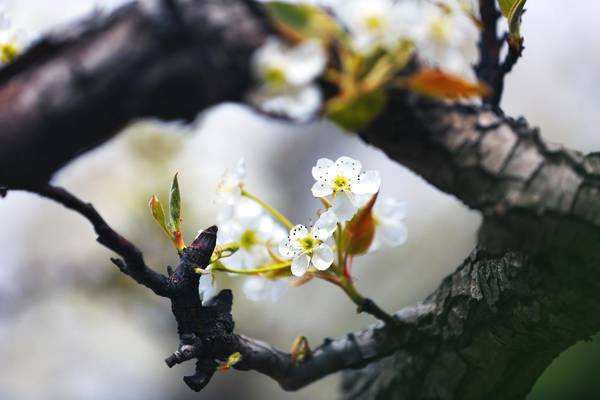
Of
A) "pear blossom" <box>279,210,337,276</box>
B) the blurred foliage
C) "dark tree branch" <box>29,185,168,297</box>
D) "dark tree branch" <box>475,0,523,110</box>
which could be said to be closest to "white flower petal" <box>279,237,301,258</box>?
"pear blossom" <box>279,210,337,276</box>

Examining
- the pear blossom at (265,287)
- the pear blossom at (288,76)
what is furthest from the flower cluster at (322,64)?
the pear blossom at (265,287)

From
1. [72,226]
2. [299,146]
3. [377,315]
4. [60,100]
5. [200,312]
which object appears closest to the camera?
[60,100]

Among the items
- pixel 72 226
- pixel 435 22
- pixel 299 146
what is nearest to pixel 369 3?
pixel 435 22

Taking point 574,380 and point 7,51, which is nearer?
point 7,51

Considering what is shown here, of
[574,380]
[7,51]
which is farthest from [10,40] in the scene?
[574,380]

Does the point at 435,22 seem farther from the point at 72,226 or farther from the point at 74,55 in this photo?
the point at 72,226

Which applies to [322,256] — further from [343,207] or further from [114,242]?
[114,242]
